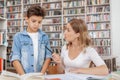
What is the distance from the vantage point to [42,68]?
1.86m

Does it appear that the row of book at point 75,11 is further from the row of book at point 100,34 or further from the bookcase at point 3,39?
the bookcase at point 3,39

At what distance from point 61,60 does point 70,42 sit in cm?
20

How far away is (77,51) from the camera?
6.37ft

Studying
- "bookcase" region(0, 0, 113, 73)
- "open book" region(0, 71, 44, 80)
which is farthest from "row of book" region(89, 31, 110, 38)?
"open book" region(0, 71, 44, 80)

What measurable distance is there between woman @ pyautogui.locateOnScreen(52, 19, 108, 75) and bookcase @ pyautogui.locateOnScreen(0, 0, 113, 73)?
4.16m

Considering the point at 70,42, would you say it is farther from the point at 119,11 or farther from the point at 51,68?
the point at 119,11

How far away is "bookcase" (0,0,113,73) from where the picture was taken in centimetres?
614

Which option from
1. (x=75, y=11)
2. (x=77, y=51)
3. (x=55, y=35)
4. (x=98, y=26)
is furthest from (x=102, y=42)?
(x=77, y=51)

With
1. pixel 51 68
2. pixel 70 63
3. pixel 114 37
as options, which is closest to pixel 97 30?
pixel 114 37

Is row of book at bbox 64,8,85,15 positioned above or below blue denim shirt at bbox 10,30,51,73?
above

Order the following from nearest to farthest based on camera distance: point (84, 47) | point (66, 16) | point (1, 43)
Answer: point (84, 47) → point (1, 43) → point (66, 16)

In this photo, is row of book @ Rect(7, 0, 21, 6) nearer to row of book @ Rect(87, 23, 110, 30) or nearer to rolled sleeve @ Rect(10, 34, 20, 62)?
row of book @ Rect(87, 23, 110, 30)

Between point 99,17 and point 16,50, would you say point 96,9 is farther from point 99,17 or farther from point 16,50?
point 16,50

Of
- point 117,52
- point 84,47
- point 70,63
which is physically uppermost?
point 84,47
